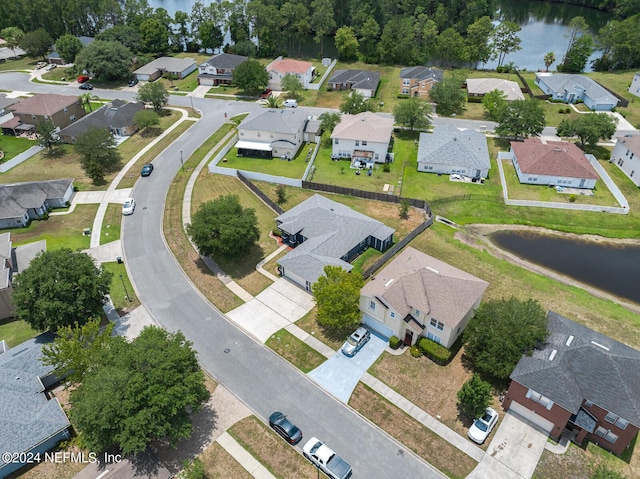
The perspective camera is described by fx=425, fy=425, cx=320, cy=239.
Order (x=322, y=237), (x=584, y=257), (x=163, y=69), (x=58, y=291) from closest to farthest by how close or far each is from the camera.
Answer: (x=58, y=291) → (x=322, y=237) → (x=584, y=257) → (x=163, y=69)

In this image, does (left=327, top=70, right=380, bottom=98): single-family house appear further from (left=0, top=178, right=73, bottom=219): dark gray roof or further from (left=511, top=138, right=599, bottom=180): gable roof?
(left=0, top=178, right=73, bottom=219): dark gray roof

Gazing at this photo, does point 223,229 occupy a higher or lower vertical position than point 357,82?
lower

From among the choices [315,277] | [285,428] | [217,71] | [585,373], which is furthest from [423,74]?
[285,428]

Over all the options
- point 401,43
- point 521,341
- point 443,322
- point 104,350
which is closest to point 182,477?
point 104,350

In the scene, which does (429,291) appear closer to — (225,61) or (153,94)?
(153,94)

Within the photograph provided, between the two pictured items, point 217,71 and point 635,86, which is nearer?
point 635,86

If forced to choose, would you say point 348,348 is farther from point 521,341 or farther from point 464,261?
point 464,261

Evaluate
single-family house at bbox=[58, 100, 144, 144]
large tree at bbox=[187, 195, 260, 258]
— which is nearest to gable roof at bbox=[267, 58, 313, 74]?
single-family house at bbox=[58, 100, 144, 144]
